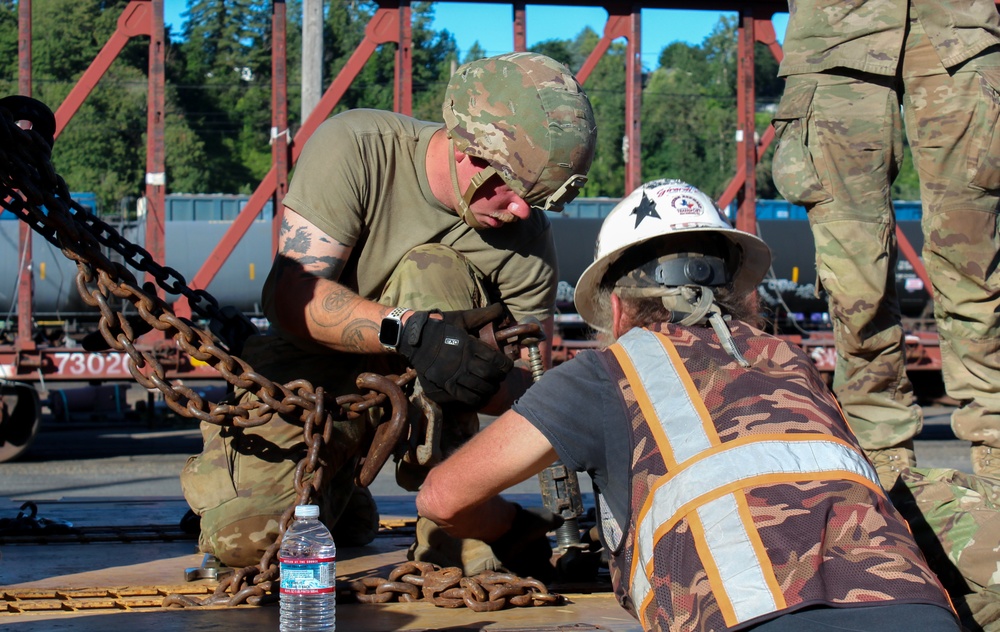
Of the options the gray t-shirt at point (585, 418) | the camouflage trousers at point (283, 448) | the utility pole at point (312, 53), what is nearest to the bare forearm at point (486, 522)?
the camouflage trousers at point (283, 448)

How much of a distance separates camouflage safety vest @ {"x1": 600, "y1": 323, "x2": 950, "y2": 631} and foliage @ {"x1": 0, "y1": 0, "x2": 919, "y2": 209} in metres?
29.7

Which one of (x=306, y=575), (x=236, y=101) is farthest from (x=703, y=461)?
(x=236, y=101)

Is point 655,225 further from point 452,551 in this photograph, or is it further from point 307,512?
point 452,551

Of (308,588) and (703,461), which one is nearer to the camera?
(703,461)

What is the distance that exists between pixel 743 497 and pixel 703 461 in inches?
3.8

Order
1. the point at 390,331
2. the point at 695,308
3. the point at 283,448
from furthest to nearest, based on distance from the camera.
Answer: the point at 283,448 < the point at 390,331 < the point at 695,308

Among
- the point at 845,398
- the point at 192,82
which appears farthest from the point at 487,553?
the point at 192,82

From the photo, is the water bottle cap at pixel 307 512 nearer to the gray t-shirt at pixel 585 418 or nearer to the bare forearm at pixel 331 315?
the gray t-shirt at pixel 585 418

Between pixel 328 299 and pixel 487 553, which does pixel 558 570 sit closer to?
pixel 487 553

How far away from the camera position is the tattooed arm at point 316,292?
3.20 metres

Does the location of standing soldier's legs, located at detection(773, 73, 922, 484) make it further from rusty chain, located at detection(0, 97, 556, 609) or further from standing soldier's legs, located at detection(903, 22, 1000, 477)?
rusty chain, located at detection(0, 97, 556, 609)

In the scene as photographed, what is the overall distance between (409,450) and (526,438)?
97 cm

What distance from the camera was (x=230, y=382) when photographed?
2896 millimetres

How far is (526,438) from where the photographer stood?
2225mm
